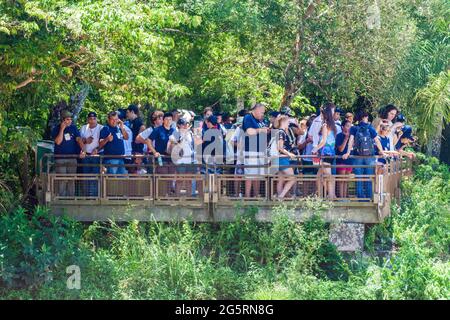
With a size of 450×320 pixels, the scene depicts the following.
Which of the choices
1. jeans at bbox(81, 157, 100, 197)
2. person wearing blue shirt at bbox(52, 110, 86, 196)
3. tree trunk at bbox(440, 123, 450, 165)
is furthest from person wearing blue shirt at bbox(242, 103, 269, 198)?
tree trunk at bbox(440, 123, 450, 165)

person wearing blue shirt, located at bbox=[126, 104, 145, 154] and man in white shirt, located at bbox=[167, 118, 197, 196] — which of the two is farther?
person wearing blue shirt, located at bbox=[126, 104, 145, 154]

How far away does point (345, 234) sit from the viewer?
67.9 ft

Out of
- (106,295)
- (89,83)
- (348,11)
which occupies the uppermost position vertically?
(348,11)

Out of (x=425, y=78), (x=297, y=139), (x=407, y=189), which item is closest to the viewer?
(x=297, y=139)

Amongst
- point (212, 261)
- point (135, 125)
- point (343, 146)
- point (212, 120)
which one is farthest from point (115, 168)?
point (343, 146)

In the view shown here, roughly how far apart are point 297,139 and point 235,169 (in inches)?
71.3

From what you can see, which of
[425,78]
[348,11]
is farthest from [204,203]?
[425,78]

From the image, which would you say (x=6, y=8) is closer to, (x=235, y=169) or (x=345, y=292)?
(x=235, y=169)

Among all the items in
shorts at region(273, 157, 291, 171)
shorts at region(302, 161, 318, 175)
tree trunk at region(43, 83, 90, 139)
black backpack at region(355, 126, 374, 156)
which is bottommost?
shorts at region(302, 161, 318, 175)

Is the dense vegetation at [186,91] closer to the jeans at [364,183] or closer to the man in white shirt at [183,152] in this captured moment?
the man in white shirt at [183,152]

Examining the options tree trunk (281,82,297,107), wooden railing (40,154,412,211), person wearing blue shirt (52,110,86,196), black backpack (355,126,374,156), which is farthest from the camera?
tree trunk (281,82,297,107)

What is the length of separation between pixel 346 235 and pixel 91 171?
4612 mm

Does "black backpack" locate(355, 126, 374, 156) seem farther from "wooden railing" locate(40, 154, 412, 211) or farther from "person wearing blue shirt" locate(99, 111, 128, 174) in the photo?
"person wearing blue shirt" locate(99, 111, 128, 174)

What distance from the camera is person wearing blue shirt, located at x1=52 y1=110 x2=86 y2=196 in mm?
21000
